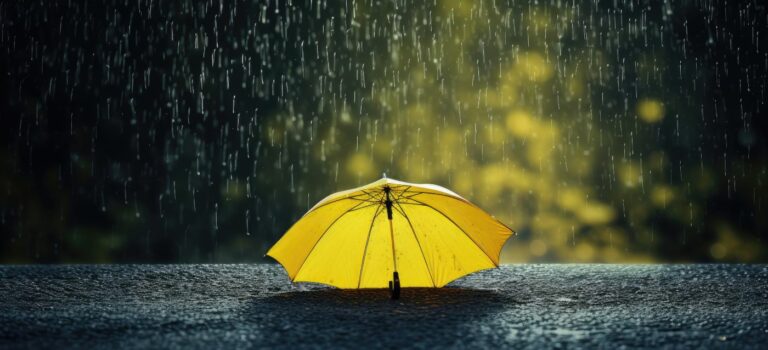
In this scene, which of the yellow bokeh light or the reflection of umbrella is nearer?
the reflection of umbrella

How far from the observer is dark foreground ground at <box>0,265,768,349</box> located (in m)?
4.00

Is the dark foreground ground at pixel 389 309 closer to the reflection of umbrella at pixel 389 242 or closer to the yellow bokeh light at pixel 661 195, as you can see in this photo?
the reflection of umbrella at pixel 389 242

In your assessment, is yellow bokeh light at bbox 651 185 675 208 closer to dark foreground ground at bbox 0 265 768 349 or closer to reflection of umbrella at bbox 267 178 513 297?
dark foreground ground at bbox 0 265 768 349

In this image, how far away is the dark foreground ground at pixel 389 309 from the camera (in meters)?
4.00

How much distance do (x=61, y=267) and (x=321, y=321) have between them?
3.91 m

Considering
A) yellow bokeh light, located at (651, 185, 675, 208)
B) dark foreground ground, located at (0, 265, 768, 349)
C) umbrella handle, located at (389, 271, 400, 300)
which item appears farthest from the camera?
yellow bokeh light, located at (651, 185, 675, 208)

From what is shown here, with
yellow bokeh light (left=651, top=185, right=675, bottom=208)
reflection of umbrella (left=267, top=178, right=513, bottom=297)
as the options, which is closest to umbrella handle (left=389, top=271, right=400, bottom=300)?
reflection of umbrella (left=267, top=178, right=513, bottom=297)

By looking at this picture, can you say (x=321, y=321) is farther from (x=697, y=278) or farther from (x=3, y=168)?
(x=3, y=168)

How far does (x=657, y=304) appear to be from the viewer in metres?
5.13

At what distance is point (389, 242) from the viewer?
17.7 ft

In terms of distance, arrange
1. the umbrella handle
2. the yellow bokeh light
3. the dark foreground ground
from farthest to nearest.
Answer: the yellow bokeh light, the umbrella handle, the dark foreground ground

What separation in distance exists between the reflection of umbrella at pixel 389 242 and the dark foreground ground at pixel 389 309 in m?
0.19

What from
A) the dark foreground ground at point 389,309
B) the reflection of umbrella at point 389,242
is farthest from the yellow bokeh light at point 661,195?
the reflection of umbrella at point 389,242

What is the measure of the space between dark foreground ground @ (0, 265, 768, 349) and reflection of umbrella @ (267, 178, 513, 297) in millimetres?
192
